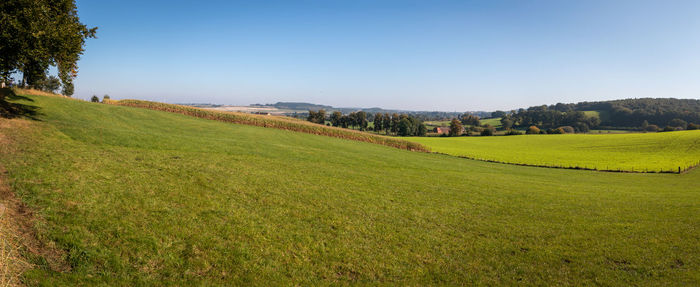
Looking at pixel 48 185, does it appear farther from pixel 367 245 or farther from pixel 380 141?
pixel 380 141

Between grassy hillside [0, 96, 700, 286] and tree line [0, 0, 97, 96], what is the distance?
14.0 ft

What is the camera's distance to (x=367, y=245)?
8.96 m

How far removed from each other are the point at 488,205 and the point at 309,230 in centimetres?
994

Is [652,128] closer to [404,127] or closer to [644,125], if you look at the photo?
[644,125]

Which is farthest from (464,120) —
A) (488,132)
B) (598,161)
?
(598,161)

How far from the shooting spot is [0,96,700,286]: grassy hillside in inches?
277

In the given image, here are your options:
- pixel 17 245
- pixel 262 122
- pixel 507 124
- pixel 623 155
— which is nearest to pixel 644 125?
pixel 507 124

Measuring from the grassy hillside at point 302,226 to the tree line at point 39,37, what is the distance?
4.27m

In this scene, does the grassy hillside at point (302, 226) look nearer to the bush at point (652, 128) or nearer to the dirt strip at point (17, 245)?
the dirt strip at point (17, 245)

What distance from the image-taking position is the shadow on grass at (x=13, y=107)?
18919 mm

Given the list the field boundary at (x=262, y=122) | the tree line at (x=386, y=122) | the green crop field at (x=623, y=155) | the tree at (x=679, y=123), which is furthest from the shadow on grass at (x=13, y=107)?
the tree at (x=679, y=123)

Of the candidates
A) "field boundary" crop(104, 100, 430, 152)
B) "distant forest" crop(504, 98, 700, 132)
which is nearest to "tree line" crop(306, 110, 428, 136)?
"distant forest" crop(504, 98, 700, 132)

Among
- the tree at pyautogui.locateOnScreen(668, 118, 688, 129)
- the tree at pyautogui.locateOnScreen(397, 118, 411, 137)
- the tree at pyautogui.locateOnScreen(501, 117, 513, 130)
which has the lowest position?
the tree at pyautogui.locateOnScreen(397, 118, 411, 137)

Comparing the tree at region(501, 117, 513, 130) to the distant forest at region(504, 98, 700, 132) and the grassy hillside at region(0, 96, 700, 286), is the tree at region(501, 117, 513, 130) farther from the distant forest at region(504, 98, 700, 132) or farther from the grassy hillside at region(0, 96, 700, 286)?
the grassy hillside at region(0, 96, 700, 286)
